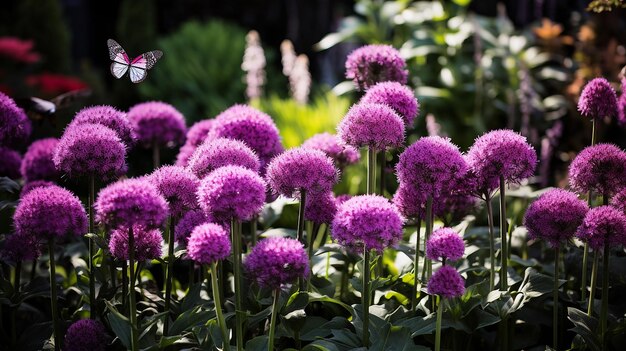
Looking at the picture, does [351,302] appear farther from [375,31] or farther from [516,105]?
[375,31]

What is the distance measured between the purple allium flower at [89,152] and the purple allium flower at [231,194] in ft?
1.22

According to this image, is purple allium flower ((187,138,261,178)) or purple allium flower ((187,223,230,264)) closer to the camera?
purple allium flower ((187,223,230,264))

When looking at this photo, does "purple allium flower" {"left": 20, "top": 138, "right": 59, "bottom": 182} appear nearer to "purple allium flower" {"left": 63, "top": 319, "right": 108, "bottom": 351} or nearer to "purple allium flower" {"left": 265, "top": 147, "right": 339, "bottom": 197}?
"purple allium flower" {"left": 63, "top": 319, "right": 108, "bottom": 351}

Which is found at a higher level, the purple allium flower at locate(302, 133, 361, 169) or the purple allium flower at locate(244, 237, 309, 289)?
the purple allium flower at locate(302, 133, 361, 169)

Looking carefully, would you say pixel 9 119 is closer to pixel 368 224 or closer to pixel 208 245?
pixel 208 245

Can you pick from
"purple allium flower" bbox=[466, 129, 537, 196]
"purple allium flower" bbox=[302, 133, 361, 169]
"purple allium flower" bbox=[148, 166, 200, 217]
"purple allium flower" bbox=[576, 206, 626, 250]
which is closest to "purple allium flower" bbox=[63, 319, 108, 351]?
"purple allium flower" bbox=[148, 166, 200, 217]

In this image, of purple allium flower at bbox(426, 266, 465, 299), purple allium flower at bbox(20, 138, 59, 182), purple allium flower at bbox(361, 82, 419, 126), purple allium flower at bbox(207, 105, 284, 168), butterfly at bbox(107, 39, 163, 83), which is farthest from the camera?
purple allium flower at bbox(20, 138, 59, 182)

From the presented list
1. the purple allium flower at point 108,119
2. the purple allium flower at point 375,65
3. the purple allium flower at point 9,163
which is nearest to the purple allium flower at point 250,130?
the purple allium flower at point 108,119

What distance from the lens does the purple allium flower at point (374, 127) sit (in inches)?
88.9

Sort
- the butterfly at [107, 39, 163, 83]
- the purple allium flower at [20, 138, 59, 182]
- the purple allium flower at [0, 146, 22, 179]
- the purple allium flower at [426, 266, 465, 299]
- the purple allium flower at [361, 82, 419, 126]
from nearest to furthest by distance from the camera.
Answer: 1. the purple allium flower at [426, 266, 465, 299]
2. the butterfly at [107, 39, 163, 83]
3. the purple allium flower at [361, 82, 419, 126]
4. the purple allium flower at [20, 138, 59, 182]
5. the purple allium flower at [0, 146, 22, 179]

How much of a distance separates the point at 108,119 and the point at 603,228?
161 cm

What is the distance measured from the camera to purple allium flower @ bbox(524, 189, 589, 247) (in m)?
2.25

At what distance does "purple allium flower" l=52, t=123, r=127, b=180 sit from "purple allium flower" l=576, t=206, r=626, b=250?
→ 1.39 metres

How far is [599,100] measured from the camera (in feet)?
8.29
